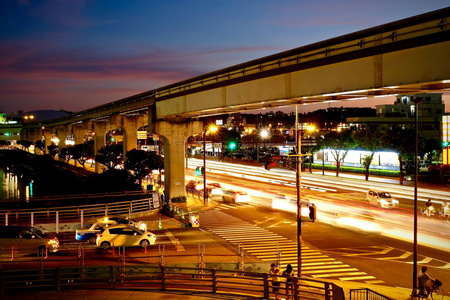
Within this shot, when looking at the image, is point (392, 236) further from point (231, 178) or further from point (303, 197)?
point (231, 178)

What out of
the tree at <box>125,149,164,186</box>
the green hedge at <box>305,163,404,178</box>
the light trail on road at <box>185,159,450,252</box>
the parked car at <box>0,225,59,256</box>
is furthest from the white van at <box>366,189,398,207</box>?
the parked car at <box>0,225,59,256</box>

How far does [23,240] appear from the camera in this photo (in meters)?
22.2

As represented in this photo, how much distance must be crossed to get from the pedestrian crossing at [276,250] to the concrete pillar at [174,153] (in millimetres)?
7641

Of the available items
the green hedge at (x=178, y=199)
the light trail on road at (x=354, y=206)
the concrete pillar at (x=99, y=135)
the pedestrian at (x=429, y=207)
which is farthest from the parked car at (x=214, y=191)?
the concrete pillar at (x=99, y=135)

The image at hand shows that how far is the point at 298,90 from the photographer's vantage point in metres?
21.9

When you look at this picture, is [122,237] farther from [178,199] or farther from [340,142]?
[340,142]

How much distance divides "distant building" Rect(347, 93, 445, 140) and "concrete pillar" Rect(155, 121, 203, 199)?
50297 millimetres

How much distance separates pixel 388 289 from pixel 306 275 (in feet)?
12.5

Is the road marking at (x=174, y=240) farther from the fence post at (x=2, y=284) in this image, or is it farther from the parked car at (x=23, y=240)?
the fence post at (x=2, y=284)

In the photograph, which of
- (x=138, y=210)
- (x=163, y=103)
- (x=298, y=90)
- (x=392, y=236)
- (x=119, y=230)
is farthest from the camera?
(x=163, y=103)

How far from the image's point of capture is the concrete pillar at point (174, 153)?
41594 millimetres

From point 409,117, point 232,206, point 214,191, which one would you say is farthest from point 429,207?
point 409,117

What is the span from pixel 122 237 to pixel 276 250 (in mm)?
8861

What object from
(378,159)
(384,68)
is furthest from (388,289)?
(378,159)
